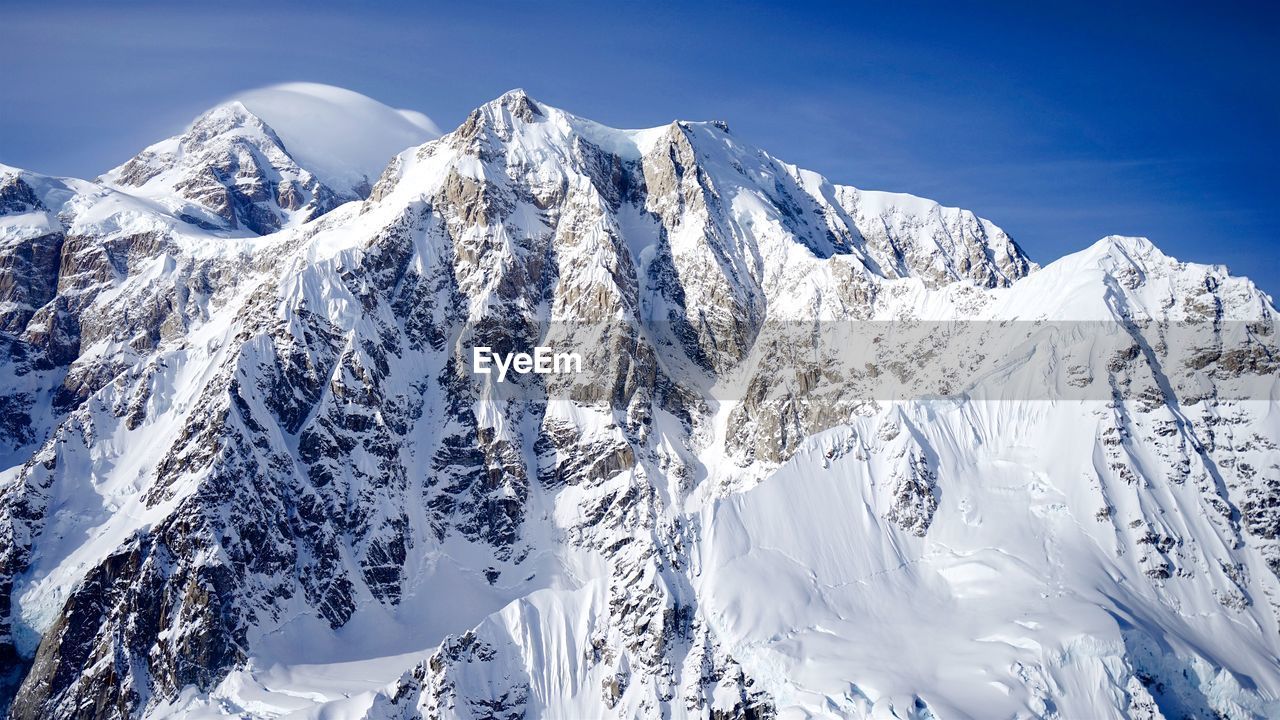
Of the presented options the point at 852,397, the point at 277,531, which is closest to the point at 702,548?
the point at 852,397

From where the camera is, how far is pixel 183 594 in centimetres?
15750

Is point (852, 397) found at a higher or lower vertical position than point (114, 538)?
higher

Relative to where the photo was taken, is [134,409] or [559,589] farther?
[134,409]

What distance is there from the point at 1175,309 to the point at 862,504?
226 feet

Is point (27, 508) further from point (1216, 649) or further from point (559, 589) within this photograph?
point (1216, 649)

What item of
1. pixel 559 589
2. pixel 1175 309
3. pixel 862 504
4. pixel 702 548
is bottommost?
pixel 559 589

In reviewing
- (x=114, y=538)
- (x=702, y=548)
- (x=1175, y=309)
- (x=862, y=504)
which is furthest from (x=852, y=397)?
(x=114, y=538)

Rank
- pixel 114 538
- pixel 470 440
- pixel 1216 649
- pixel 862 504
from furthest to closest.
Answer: pixel 470 440 → pixel 862 504 → pixel 114 538 → pixel 1216 649

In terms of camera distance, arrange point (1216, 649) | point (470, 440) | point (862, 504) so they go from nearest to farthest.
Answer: point (1216, 649) → point (862, 504) → point (470, 440)

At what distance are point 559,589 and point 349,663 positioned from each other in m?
36.0

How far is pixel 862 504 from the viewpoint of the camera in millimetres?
180750

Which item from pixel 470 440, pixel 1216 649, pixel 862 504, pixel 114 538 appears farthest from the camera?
pixel 470 440

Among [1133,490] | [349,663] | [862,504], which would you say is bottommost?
[349,663]

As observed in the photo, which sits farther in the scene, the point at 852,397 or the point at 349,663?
the point at 852,397
